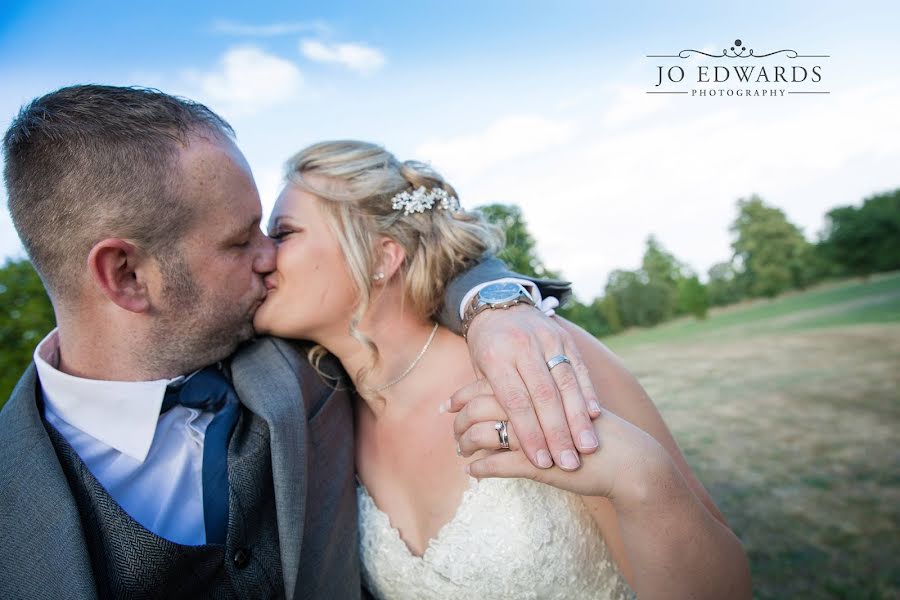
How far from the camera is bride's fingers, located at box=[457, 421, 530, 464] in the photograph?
6.37 feet

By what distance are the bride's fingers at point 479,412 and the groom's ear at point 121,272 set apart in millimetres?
1550

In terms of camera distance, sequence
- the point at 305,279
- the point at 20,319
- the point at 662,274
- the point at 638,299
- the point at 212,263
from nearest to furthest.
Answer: the point at 212,263, the point at 305,279, the point at 20,319, the point at 638,299, the point at 662,274

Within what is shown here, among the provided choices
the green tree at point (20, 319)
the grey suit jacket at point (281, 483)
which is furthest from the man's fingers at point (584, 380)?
the green tree at point (20, 319)

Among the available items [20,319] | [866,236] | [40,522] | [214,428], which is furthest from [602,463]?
[866,236]

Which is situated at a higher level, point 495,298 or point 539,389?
point 495,298

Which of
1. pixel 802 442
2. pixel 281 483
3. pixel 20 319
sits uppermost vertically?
pixel 20 319

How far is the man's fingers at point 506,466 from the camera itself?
1901mm

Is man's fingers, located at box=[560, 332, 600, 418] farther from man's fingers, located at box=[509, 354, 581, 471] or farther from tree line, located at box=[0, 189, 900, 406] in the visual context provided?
tree line, located at box=[0, 189, 900, 406]

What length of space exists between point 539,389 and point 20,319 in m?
11.0

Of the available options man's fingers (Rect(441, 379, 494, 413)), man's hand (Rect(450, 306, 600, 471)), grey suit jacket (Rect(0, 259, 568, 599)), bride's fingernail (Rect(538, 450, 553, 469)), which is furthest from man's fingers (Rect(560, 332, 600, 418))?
grey suit jacket (Rect(0, 259, 568, 599))

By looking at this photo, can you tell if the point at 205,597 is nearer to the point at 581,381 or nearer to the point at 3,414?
the point at 3,414

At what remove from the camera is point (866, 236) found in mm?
33844

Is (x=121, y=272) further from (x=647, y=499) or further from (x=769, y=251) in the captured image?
(x=769, y=251)

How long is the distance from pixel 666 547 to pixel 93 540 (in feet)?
6.76
